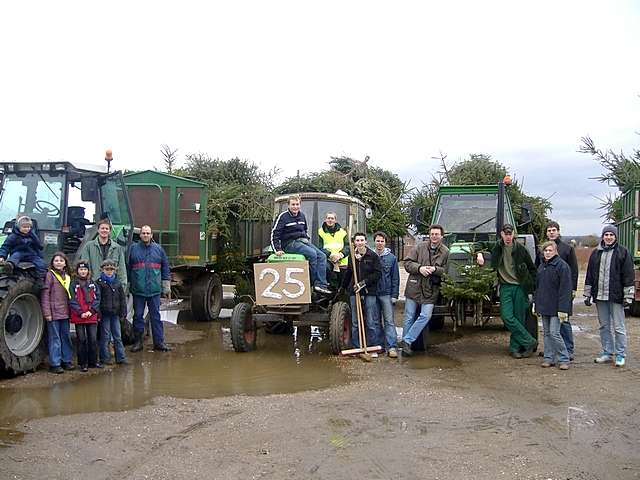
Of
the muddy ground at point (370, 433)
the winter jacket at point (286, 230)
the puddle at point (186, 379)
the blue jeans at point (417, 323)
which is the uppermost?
the winter jacket at point (286, 230)

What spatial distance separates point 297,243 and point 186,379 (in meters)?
2.51

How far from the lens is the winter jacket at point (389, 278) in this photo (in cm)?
878

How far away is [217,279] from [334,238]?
4.04 m

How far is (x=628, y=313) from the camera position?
13453mm

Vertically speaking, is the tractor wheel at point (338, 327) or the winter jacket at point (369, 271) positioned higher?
the winter jacket at point (369, 271)

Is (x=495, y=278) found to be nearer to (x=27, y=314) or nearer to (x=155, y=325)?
(x=155, y=325)

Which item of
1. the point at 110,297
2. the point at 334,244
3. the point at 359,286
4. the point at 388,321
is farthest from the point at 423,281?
the point at 110,297

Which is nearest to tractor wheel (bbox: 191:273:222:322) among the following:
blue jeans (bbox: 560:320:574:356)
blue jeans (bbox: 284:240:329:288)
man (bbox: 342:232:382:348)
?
blue jeans (bbox: 284:240:329:288)

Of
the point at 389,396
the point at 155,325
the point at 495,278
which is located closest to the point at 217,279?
the point at 155,325

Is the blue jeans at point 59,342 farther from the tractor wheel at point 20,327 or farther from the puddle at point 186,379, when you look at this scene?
the puddle at point 186,379

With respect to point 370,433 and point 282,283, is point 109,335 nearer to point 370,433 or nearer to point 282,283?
point 282,283

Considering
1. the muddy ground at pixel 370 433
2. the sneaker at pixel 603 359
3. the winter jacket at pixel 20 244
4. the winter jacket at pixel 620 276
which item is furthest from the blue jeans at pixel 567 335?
the winter jacket at pixel 20 244

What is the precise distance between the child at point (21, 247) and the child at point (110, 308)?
2.47ft

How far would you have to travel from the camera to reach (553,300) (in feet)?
26.1
